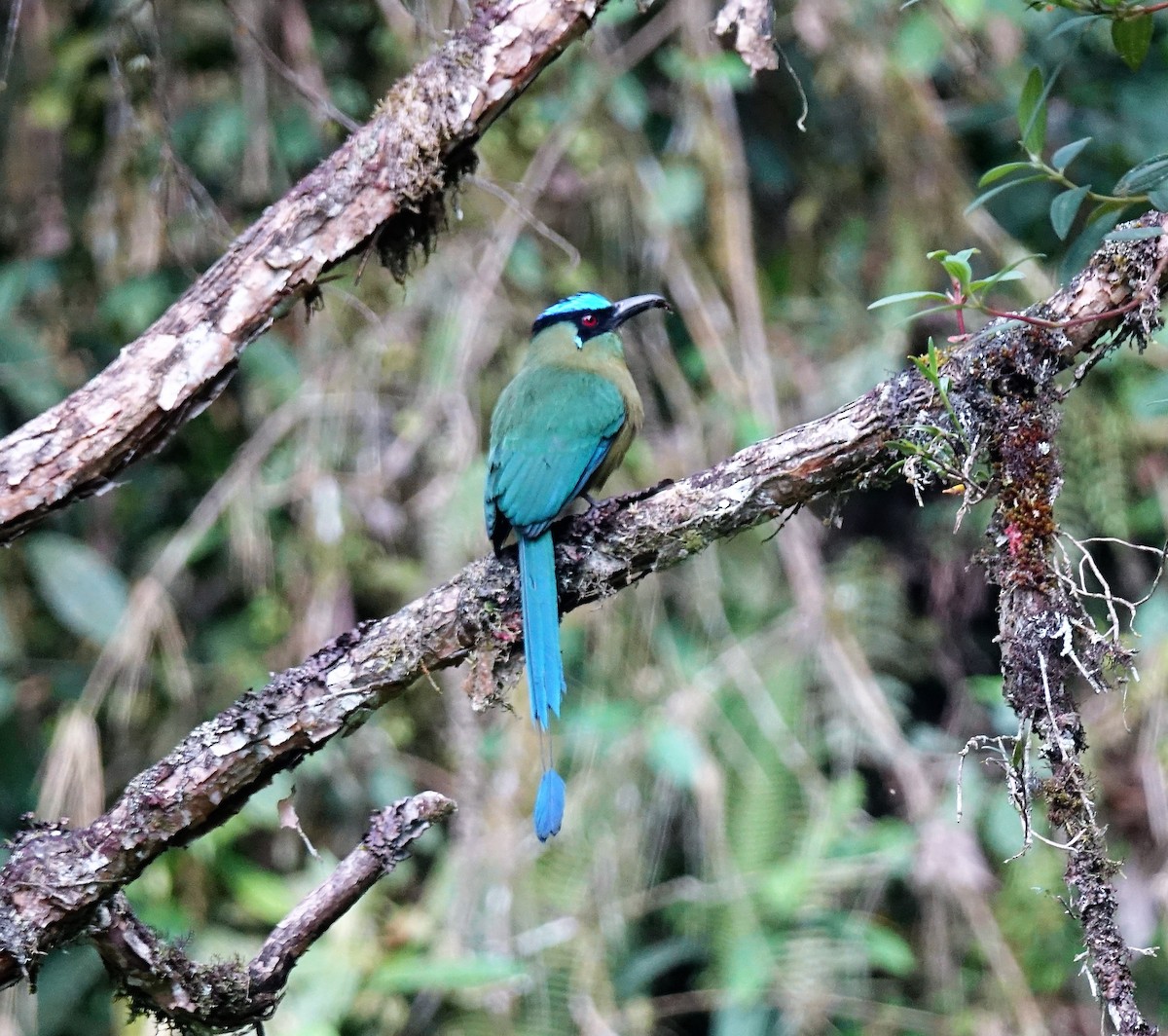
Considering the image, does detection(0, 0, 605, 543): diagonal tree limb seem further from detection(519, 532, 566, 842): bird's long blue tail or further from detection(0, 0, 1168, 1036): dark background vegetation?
detection(0, 0, 1168, 1036): dark background vegetation

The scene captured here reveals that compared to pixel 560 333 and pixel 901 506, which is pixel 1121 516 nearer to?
pixel 901 506

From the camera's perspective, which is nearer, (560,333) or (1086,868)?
(1086,868)

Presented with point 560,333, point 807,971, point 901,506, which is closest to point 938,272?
point 901,506

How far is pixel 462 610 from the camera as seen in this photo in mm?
2479

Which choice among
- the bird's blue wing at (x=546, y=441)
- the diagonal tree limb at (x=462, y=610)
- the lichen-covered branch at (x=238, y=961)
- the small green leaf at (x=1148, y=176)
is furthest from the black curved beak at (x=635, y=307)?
the lichen-covered branch at (x=238, y=961)

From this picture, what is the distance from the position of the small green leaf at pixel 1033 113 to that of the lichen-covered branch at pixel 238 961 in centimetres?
135

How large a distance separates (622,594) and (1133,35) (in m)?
2.66

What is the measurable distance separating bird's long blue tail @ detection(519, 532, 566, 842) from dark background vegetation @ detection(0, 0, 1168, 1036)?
1.40 metres

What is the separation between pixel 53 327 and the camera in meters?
4.63

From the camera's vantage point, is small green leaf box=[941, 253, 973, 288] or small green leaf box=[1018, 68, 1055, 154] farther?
small green leaf box=[1018, 68, 1055, 154]

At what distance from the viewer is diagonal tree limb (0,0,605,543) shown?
2.46 meters

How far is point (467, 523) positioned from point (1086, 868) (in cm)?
256

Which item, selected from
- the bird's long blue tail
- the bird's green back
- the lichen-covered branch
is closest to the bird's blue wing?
the bird's green back

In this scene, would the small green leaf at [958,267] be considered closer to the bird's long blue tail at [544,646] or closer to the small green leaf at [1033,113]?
the small green leaf at [1033,113]
